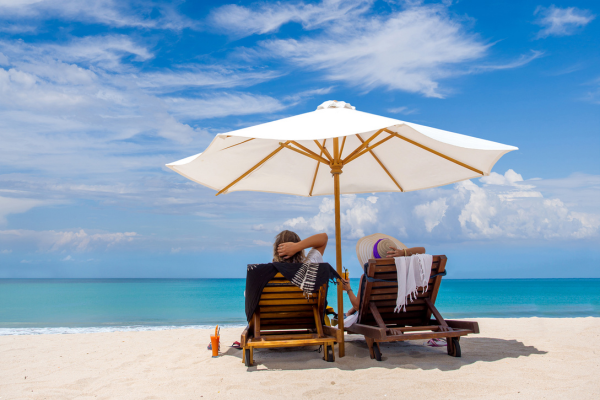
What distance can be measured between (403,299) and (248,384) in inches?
66.3

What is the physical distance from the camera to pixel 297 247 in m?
3.64

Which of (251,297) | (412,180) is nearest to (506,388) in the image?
(251,297)

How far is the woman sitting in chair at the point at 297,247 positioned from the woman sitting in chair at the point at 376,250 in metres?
0.39

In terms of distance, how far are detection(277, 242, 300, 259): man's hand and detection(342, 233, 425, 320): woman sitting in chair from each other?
0.59m

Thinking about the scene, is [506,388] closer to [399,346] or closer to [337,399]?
[337,399]

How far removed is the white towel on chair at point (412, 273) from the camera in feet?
12.2

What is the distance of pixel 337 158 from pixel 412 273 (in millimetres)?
1364

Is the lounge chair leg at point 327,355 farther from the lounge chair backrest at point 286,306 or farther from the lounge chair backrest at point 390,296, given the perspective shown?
the lounge chair backrest at point 390,296

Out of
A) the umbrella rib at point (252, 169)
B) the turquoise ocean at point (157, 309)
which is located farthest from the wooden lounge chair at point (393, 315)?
the turquoise ocean at point (157, 309)

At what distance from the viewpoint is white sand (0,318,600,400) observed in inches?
111

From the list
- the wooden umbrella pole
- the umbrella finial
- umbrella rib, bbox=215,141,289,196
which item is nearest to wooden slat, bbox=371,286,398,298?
the wooden umbrella pole

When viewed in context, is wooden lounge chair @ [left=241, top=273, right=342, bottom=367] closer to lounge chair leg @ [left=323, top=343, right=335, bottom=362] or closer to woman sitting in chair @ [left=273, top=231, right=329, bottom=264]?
lounge chair leg @ [left=323, top=343, right=335, bottom=362]

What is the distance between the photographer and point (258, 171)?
201 inches

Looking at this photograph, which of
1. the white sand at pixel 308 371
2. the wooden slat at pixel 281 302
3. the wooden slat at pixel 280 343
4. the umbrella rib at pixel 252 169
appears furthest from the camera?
the umbrella rib at pixel 252 169
